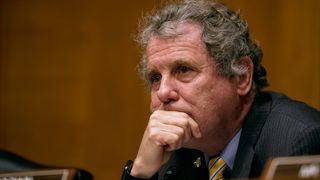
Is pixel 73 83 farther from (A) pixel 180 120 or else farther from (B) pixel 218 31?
(A) pixel 180 120

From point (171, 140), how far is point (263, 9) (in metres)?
1.46

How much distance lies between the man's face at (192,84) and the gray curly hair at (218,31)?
24 millimetres

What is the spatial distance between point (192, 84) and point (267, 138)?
296mm

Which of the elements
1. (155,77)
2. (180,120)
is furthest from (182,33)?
(180,120)

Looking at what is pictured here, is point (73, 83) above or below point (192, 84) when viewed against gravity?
below

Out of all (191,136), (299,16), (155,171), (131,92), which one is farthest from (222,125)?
(131,92)

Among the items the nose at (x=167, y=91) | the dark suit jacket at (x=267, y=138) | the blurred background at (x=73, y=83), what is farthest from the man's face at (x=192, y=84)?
the blurred background at (x=73, y=83)

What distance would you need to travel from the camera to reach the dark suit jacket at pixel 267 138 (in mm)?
2016

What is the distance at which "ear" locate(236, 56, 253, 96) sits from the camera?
235cm

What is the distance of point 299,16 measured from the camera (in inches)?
129

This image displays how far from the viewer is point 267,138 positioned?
2.14m

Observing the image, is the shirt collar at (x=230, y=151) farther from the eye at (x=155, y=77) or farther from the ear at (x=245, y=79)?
the eye at (x=155, y=77)

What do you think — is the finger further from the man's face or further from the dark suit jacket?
the dark suit jacket

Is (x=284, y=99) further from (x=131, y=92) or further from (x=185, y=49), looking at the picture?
(x=131, y=92)
